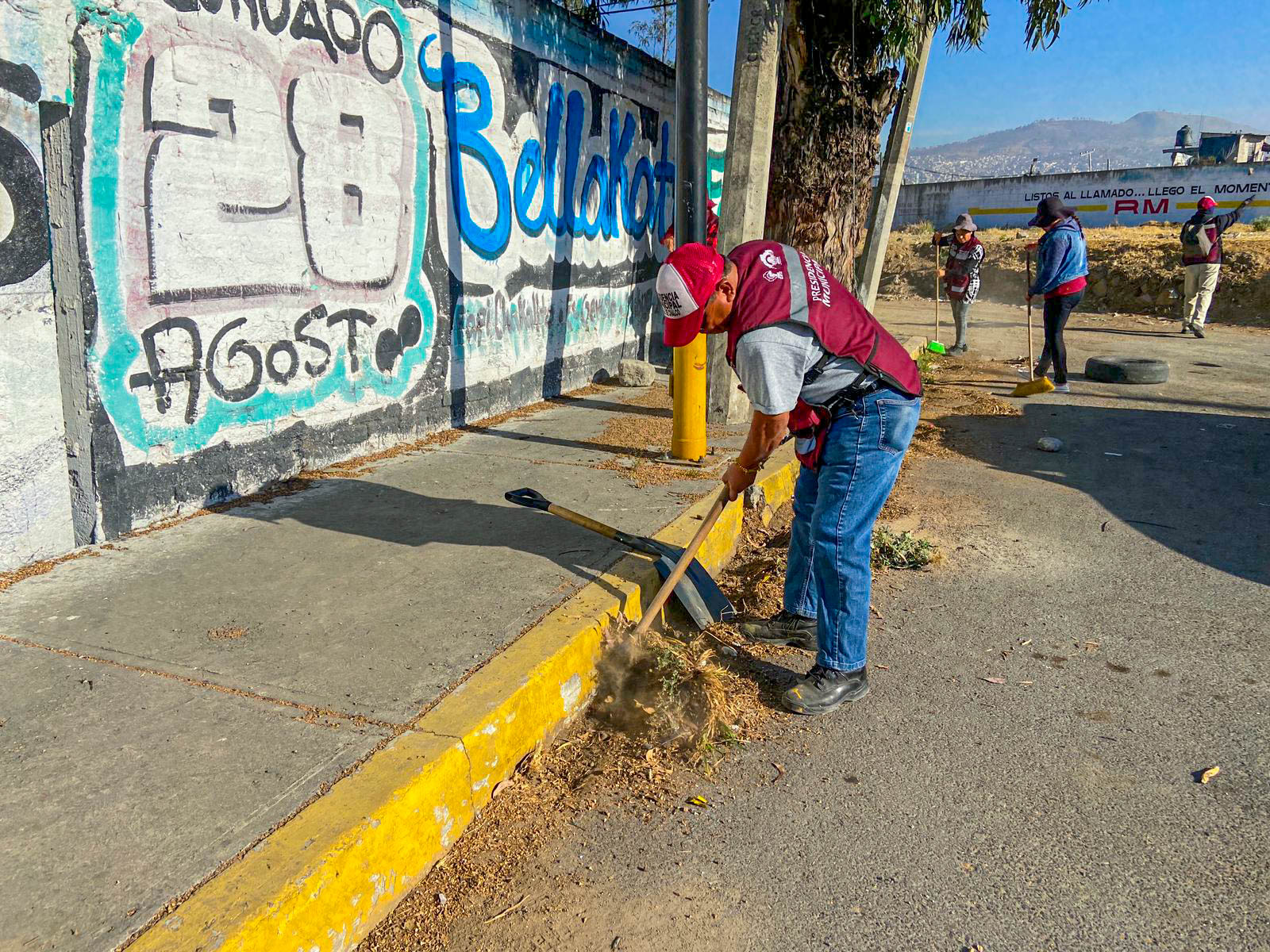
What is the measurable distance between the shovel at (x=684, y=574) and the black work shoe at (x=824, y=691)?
22.2 inches

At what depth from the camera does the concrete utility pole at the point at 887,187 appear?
34.3ft

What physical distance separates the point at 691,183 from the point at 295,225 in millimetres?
2398

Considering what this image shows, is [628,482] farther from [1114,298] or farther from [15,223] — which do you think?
[1114,298]

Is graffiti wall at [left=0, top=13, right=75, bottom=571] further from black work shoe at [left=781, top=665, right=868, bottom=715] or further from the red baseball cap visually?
black work shoe at [left=781, top=665, right=868, bottom=715]

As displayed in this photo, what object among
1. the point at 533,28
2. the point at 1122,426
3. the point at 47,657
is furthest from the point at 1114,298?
the point at 47,657

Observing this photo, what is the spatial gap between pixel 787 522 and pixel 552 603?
2359 millimetres

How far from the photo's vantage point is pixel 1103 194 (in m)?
36.4

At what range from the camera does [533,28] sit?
6.98 m

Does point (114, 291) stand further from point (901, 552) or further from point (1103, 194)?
A: point (1103, 194)

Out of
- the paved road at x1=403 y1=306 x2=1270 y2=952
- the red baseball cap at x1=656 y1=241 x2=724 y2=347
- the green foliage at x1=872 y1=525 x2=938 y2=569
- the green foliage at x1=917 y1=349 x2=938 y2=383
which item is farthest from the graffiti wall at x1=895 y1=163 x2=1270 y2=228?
the red baseball cap at x1=656 y1=241 x2=724 y2=347

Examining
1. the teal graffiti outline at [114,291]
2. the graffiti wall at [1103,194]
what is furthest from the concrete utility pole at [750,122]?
the graffiti wall at [1103,194]

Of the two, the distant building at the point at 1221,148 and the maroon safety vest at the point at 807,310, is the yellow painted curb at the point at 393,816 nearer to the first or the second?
the maroon safety vest at the point at 807,310

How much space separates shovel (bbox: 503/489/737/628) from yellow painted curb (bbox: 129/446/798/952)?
426mm

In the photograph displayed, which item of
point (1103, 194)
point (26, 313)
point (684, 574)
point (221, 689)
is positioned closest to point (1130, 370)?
point (684, 574)
